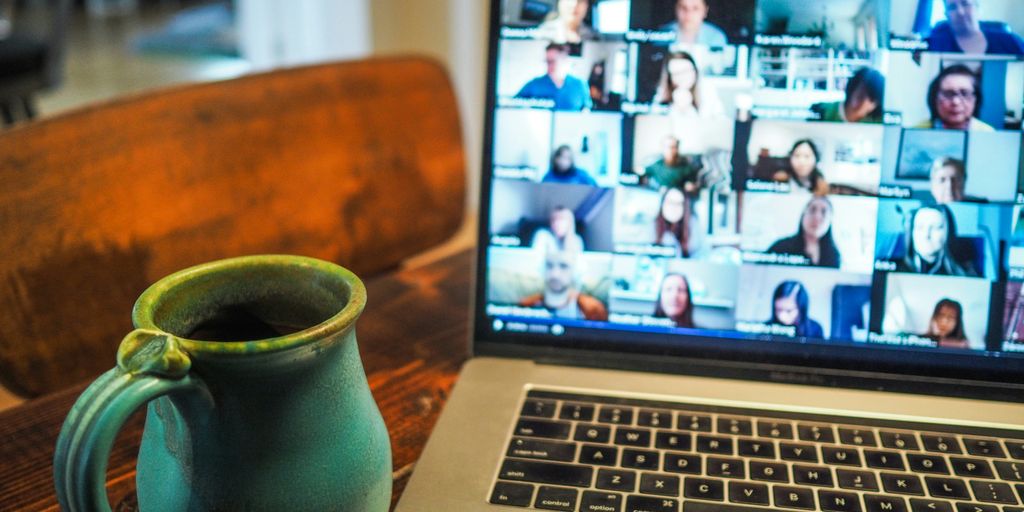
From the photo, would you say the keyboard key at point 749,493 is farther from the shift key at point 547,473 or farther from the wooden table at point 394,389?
the wooden table at point 394,389

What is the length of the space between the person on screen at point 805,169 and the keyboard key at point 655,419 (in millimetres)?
166

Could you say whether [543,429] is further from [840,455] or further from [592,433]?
[840,455]

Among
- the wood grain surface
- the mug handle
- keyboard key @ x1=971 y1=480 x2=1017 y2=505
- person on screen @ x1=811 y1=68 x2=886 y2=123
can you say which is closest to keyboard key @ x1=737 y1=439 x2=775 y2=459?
keyboard key @ x1=971 y1=480 x2=1017 y2=505

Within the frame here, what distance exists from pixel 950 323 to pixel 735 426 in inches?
6.1

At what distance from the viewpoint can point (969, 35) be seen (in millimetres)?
532

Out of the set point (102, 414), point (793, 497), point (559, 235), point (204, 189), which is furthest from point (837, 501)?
point (204, 189)

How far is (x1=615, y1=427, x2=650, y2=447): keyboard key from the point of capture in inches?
19.8

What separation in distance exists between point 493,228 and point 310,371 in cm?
25

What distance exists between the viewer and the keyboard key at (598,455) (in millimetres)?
486

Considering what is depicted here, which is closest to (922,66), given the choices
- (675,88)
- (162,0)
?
(675,88)

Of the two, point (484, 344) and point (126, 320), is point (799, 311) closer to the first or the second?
point (484, 344)

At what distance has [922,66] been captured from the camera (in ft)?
1.76

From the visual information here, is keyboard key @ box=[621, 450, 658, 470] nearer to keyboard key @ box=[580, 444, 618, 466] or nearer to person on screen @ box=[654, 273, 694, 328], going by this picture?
keyboard key @ box=[580, 444, 618, 466]

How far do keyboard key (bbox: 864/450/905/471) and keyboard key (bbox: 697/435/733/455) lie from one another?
0.24 ft
